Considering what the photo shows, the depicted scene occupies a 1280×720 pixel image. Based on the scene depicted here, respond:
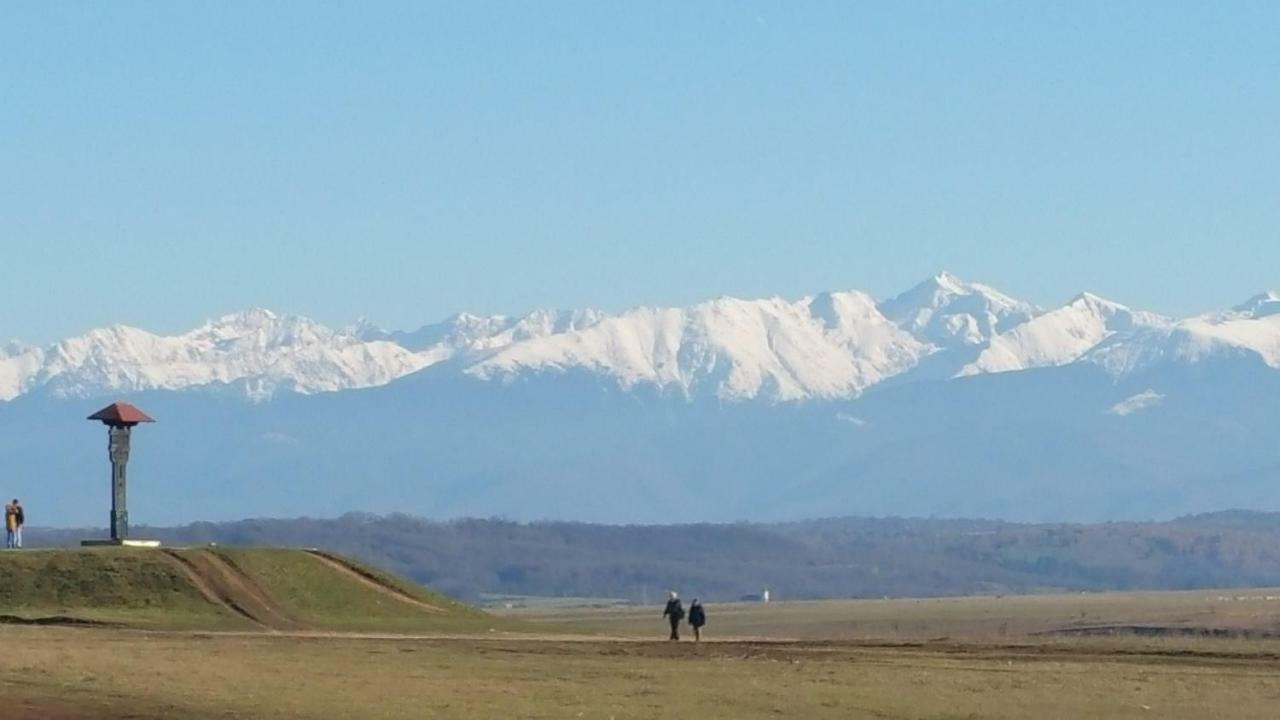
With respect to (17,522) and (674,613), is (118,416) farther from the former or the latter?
(674,613)

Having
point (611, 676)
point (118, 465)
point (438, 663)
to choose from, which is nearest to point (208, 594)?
point (118, 465)

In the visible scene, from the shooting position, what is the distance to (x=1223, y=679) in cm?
6397

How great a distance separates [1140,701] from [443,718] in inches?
597

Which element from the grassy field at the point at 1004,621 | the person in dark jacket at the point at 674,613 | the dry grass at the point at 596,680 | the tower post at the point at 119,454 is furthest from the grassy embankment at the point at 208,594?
the dry grass at the point at 596,680

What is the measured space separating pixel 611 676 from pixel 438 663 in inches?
224

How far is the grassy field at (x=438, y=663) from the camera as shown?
53750mm

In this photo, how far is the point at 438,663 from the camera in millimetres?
66625

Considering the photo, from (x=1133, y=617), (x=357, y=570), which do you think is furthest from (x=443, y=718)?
(x=1133, y=617)

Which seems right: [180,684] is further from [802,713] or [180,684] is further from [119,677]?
[802,713]

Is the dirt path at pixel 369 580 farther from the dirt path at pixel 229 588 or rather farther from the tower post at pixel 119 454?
the tower post at pixel 119 454

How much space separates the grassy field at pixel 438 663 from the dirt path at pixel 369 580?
0.18 meters

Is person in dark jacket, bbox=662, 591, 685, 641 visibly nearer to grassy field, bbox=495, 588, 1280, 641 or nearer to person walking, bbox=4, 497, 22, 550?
grassy field, bbox=495, 588, 1280, 641

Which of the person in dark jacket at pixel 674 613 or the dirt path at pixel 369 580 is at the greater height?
the dirt path at pixel 369 580

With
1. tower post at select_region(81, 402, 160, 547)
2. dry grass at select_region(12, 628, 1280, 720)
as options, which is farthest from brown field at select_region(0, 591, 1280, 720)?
tower post at select_region(81, 402, 160, 547)
